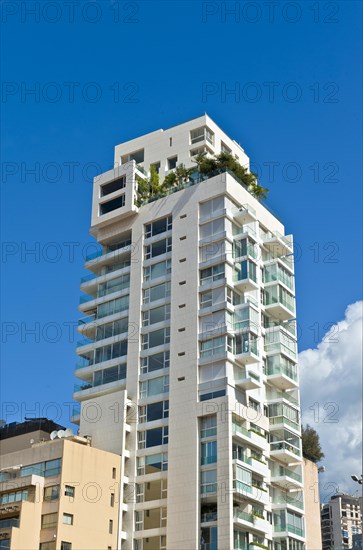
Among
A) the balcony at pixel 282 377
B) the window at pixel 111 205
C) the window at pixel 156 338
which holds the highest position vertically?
the window at pixel 111 205

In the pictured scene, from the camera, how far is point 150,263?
2992 inches

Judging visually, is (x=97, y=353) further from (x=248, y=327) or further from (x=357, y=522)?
(x=357, y=522)

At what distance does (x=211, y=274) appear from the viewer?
235 ft

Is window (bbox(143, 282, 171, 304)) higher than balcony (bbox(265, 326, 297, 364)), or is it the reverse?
window (bbox(143, 282, 171, 304))

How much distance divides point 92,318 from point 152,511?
20502 millimetres

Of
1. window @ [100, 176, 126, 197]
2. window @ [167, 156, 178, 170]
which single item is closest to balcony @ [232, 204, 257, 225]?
window @ [167, 156, 178, 170]

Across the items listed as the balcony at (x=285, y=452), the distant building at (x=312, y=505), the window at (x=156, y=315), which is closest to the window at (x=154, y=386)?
the window at (x=156, y=315)

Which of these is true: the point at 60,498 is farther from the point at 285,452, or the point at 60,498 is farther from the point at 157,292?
the point at 157,292

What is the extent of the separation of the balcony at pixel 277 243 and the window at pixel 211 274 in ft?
27.3

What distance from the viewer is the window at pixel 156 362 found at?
232ft

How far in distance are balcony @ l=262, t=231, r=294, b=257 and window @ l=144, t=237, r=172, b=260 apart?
9168mm

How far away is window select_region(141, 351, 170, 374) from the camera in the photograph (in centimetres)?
7081

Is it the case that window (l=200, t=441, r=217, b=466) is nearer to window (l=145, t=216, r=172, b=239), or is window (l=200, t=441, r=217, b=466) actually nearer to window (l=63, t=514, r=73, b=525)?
window (l=63, t=514, r=73, b=525)

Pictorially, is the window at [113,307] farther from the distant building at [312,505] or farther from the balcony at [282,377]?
the distant building at [312,505]
